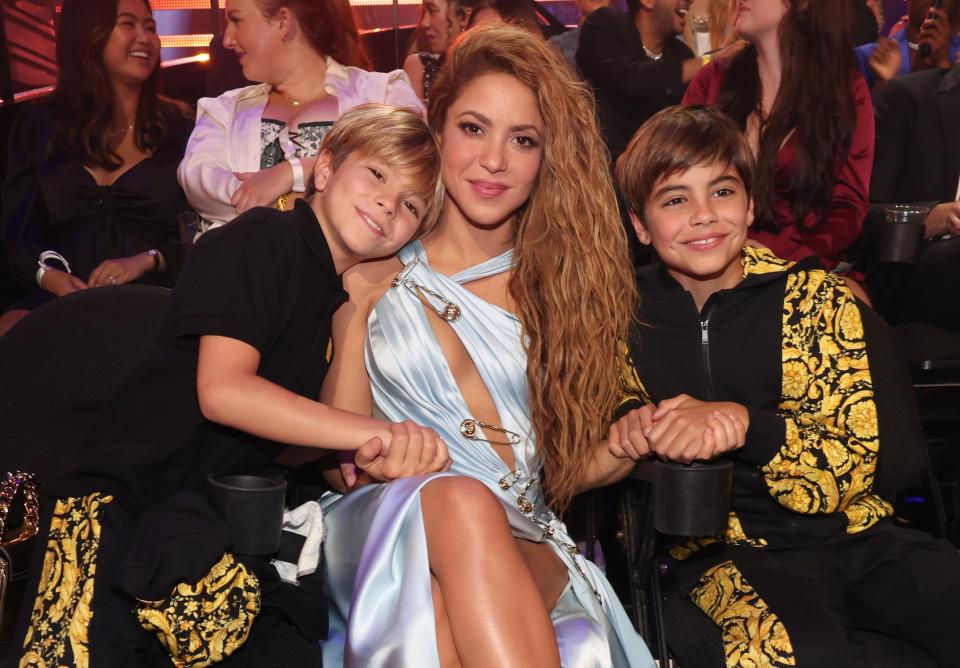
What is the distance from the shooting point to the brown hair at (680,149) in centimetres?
272

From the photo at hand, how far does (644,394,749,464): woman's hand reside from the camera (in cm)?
231

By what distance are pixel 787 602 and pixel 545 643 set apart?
0.58m

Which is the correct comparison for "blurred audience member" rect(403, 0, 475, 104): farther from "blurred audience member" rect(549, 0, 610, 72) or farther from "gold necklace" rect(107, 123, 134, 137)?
"gold necklace" rect(107, 123, 134, 137)

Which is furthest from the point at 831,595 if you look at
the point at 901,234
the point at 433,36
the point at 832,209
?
the point at 433,36

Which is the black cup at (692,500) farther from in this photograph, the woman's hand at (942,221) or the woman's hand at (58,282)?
the woman's hand at (58,282)

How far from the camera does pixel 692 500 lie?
2109 mm

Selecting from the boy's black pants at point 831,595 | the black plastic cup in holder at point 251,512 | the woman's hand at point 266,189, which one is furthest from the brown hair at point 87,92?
the boy's black pants at point 831,595

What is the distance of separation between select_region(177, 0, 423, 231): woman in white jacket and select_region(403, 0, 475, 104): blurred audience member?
22.0 inches

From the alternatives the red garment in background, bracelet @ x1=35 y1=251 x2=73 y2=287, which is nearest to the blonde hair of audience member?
bracelet @ x1=35 y1=251 x2=73 y2=287

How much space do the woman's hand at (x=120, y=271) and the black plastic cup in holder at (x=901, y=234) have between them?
2.50 metres

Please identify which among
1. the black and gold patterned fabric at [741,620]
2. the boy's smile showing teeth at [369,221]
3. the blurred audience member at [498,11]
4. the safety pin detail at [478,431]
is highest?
the blurred audience member at [498,11]

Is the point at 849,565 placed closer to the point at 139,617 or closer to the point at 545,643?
the point at 545,643

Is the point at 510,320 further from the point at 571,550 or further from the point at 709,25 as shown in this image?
the point at 709,25

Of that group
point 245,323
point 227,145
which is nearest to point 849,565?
point 245,323
